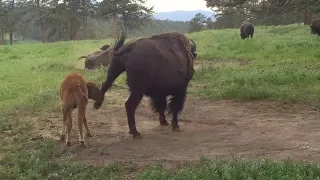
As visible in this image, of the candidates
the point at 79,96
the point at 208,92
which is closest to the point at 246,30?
the point at 208,92

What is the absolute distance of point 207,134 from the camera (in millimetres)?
7605

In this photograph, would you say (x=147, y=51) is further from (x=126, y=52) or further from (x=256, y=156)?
(x=256, y=156)

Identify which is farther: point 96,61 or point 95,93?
point 96,61

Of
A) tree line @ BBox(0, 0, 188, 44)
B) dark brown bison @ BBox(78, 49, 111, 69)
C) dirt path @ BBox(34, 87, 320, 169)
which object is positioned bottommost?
dirt path @ BBox(34, 87, 320, 169)

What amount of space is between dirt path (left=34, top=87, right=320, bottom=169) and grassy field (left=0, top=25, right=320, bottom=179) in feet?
1.65

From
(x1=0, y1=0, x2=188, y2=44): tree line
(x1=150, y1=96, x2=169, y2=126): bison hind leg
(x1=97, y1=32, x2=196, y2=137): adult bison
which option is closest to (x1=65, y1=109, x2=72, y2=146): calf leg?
(x1=97, y1=32, x2=196, y2=137): adult bison

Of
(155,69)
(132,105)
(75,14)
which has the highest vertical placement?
(75,14)

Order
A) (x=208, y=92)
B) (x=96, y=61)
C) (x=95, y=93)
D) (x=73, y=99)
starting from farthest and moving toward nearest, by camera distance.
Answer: (x=96, y=61), (x=208, y=92), (x=95, y=93), (x=73, y=99)

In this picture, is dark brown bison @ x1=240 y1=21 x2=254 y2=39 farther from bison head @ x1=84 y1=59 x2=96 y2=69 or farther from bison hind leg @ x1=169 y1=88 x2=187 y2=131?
bison hind leg @ x1=169 y1=88 x2=187 y2=131

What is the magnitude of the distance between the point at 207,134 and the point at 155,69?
1.42m

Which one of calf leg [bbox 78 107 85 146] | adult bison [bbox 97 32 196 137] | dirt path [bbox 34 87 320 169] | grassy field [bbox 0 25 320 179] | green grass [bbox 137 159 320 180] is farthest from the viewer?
adult bison [bbox 97 32 196 137]

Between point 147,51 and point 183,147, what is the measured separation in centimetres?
172

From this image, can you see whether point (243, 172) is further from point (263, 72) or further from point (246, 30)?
point (246, 30)

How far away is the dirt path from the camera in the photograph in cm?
639
